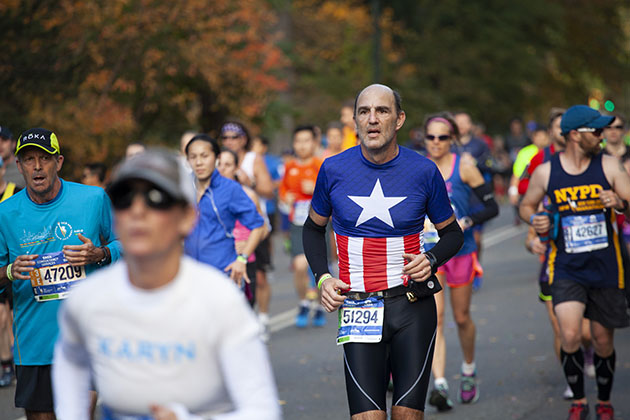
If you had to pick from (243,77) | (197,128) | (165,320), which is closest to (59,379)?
(165,320)

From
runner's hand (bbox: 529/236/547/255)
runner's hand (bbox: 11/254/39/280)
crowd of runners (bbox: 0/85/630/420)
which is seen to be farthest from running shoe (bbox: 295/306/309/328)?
runner's hand (bbox: 11/254/39/280)

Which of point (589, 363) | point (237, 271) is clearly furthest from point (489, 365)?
point (237, 271)

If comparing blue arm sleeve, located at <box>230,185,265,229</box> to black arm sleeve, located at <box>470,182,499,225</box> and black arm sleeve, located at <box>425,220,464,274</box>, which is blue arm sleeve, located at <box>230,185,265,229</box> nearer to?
black arm sleeve, located at <box>470,182,499,225</box>

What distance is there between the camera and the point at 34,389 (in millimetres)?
5430

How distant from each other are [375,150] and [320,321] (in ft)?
21.6

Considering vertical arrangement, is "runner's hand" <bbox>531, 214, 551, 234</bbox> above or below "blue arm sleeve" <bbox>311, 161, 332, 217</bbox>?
below

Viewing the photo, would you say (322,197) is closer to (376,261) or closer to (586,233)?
(376,261)

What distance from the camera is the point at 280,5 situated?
26.6 meters

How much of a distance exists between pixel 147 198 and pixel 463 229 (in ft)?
17.9

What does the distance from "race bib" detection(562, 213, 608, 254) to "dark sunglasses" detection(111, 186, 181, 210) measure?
4539 millimetres

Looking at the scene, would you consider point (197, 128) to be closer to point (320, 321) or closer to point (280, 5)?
point (280, 5)

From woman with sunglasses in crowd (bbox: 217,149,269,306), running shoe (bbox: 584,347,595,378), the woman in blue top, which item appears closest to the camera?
the woman in blue top

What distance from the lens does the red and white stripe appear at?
528cm

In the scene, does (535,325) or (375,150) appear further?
(535,325)
